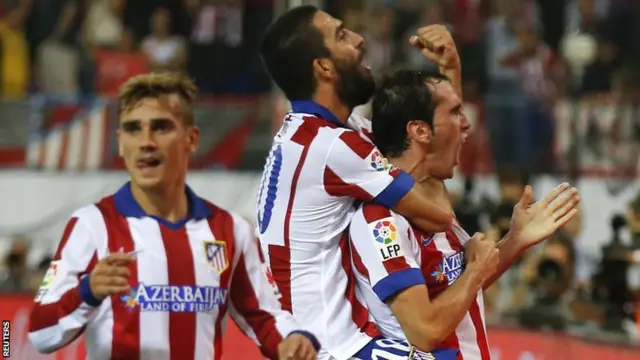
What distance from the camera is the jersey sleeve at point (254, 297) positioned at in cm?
501

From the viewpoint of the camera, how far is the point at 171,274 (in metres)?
5.03

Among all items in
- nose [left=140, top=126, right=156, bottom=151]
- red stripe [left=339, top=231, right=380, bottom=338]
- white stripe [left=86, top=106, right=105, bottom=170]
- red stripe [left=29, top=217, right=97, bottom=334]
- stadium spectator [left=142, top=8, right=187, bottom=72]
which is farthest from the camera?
stadium spectator [left=142, top=8, right=187, bottom=72]

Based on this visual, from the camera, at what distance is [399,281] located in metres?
4.10

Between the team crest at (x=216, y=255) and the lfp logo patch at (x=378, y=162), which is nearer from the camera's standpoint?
the lfp logo patch at (x=378, y=162)

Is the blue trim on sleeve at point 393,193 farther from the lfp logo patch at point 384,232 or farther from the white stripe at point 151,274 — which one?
the white stripe at point 151,274

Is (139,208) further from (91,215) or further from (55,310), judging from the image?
(55,310)

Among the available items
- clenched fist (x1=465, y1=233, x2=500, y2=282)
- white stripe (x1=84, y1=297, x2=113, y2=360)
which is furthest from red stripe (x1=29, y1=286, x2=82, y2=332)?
clenched fist (x1=465, y1=233, x2=500, y2=282)

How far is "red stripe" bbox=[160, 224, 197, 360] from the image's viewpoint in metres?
4.97

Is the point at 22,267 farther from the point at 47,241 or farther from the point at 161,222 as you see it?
the point at 161,222

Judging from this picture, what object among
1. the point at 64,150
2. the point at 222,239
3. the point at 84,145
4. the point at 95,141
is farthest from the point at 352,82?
the point at 64,150

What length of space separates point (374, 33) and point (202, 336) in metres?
6.41

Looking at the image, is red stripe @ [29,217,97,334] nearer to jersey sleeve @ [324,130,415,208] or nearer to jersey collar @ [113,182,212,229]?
jersey collar @ [113,182,212,229]

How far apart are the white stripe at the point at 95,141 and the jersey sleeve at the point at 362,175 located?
21.1 feet

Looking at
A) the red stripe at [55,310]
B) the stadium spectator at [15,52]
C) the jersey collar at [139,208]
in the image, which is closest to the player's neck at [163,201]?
the jersey collar at [139,208]
